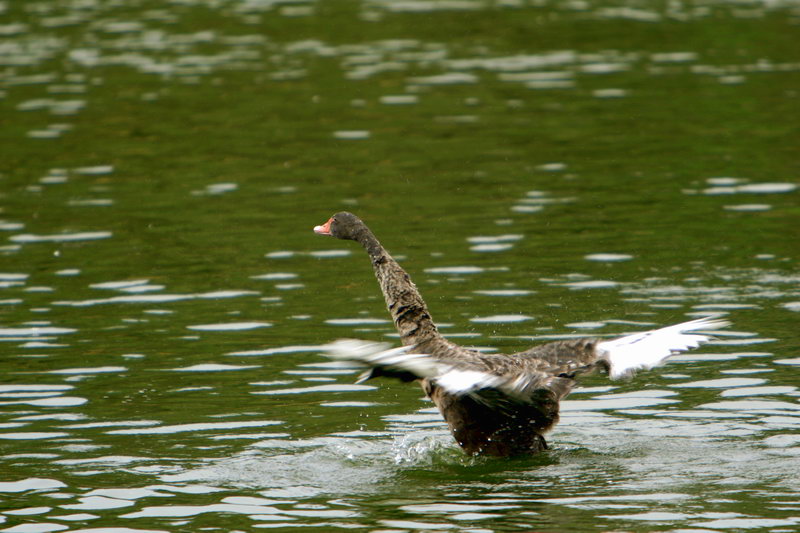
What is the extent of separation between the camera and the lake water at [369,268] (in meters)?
9.57

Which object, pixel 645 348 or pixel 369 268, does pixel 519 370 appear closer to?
pixel 645 348

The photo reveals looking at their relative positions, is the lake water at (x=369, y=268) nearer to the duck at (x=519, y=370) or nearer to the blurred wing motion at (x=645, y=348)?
the duck at (x=519, y=370)

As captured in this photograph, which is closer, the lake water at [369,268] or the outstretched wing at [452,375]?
the outstretched wing at [452,375]

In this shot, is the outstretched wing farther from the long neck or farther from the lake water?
the lake water

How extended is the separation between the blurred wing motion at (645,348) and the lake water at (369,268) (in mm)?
664

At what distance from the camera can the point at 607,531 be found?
329 inches

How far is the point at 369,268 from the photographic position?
1648 cm

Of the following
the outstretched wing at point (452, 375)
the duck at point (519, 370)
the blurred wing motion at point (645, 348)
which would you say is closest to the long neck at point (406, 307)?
the duck at point (519, 370)

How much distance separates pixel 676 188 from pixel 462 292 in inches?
220

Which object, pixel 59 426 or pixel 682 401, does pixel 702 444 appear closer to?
pixel 682 401

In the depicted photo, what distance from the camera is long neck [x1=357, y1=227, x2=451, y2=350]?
1039 cm

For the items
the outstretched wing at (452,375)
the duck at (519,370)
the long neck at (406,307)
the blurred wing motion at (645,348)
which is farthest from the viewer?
the long neck at (406,307)

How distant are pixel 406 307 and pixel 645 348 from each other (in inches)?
71.1

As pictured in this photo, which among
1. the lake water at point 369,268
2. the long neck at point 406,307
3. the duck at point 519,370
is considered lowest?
the lake water at point 369,268
